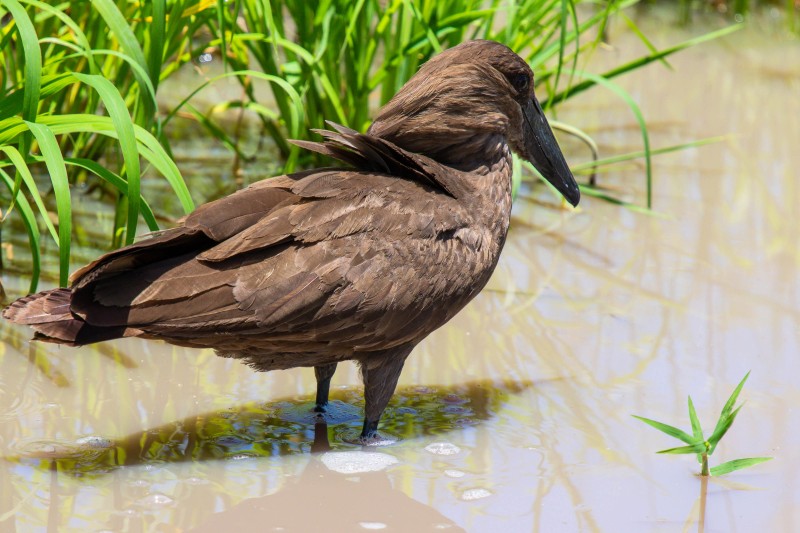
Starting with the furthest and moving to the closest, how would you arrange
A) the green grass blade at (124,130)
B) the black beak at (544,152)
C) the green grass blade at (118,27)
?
1. the black beak at (544,152)
2. the green grass blade at (118,27)
3. the green grass blade at (124,130)

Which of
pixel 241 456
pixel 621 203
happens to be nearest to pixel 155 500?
pixel 241 456

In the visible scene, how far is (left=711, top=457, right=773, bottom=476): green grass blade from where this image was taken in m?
2.83

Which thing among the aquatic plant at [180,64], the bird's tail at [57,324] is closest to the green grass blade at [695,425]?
the bird's tail at [57,324]

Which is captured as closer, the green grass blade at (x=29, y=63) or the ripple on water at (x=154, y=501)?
the ripple on water at (x=154, y=501)

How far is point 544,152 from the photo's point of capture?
12.0 feet

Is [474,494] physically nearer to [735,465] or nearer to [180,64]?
[735,465]

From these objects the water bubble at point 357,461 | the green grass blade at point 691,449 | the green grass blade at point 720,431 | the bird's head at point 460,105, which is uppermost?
the bird's head at point 460,105

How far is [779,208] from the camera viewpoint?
4.99 m

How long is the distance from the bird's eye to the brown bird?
4.7 inches

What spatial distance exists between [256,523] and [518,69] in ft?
5.37

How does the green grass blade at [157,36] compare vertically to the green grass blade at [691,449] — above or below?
above

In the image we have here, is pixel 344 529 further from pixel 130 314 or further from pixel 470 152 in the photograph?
pixel 470 152

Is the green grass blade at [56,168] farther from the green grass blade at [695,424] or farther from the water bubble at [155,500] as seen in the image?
the green grass blade at [695,424]

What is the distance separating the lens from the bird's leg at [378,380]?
3100 millimetres
